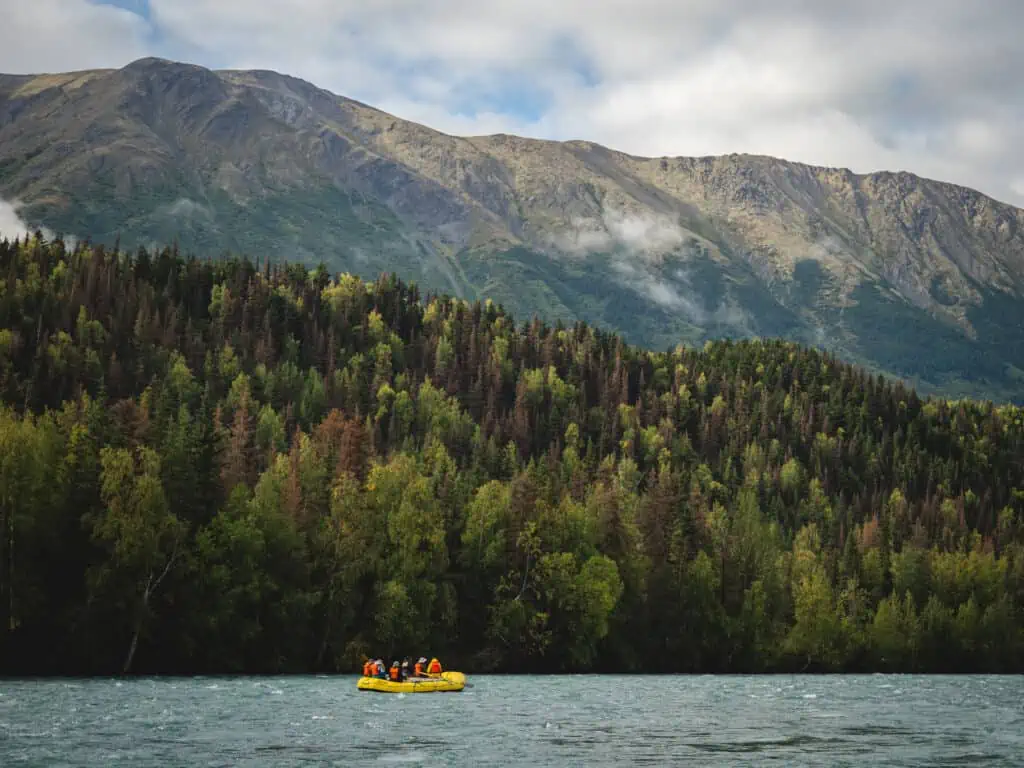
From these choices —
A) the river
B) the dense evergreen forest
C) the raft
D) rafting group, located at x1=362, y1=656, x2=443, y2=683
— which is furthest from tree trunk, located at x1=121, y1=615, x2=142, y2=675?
rafting group, located at x1=362, y1=656, x2=443, y2=683

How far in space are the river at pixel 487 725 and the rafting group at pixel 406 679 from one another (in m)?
1.32

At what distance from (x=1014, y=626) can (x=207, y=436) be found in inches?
4601

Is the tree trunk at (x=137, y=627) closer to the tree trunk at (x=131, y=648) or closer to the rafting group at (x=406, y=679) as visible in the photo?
the tree trunk at (x=131, y=648)

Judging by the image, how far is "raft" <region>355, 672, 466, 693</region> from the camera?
329ft

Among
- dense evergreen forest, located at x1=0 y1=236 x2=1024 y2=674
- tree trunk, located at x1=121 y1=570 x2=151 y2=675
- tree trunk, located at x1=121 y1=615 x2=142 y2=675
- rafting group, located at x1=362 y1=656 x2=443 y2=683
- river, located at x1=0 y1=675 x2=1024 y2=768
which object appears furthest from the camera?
tree trunk, located at x1=121 y1=615 x2=142 y2=675

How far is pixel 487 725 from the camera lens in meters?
77.4

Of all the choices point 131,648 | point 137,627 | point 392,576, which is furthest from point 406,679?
point 131,648

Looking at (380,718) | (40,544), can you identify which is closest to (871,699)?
(380,718)

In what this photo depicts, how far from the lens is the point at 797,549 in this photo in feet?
635

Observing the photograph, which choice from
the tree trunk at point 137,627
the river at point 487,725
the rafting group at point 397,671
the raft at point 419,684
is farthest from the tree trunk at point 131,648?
the rafting group at point 397,671

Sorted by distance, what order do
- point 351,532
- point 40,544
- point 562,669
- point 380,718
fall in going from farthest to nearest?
1. point 562,669
2. point 351,532
3. point 40,544
4. point 380,718

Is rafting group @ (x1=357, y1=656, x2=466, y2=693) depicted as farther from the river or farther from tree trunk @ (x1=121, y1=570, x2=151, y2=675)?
tree trunk @ (x1=121, y1=570, x2=151, y2=675)

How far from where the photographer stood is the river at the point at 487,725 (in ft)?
204

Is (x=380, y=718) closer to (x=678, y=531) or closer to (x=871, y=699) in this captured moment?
(x=871, y=699)
